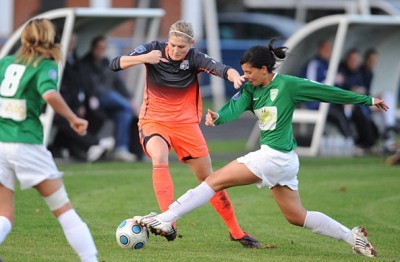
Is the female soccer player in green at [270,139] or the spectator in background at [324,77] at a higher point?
the female soccer player in green at [270,139]

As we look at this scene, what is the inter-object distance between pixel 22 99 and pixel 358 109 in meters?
12.5

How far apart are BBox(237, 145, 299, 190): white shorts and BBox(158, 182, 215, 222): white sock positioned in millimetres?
389

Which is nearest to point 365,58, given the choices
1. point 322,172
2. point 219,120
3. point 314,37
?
point 314,37

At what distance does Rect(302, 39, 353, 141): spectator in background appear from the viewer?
60.5ft

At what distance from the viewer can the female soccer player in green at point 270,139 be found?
27.8ft

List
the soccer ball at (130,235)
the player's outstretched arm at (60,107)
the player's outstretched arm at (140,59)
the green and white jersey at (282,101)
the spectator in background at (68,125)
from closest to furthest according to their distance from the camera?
1. the player's outstretched arm at (60,107)
2. the green and white jersey at (282,101)
3. the soccer ball at (130,235)
4. the player's outstretched arm at (140,59)
5. the spectator in background at (68,125)

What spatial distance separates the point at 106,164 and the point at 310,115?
406 cm

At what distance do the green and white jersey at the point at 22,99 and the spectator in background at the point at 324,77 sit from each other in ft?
37.9

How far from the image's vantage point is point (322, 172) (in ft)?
53.0

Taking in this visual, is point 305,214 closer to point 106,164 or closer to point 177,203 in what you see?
point 177,203

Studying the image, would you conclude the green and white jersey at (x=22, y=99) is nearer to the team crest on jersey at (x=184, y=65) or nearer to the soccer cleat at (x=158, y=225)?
the soccer cleat at (x=158, y=225)

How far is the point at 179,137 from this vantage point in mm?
9484

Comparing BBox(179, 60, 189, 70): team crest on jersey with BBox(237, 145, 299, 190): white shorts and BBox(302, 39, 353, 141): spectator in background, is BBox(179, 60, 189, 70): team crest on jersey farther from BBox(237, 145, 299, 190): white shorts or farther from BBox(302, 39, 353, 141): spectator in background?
BBox(302, 39, 353, 141): spectator in background

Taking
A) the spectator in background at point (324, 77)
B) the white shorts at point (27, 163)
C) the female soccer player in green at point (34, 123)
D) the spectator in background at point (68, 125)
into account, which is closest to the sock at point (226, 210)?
the female soccer player in green at point (34, 123)
